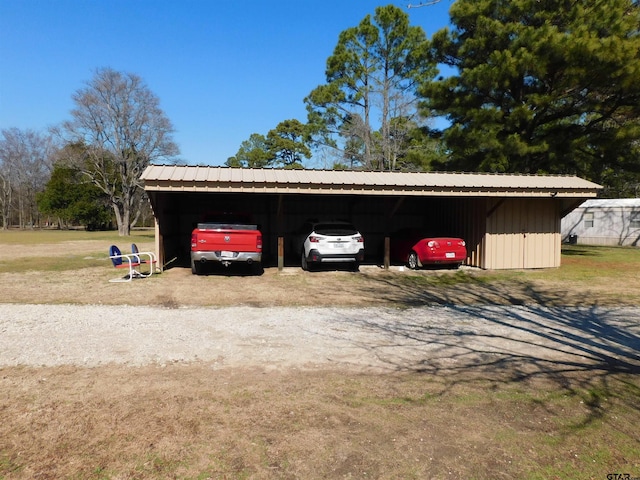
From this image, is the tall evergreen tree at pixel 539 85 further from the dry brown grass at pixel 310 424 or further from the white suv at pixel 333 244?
the dry brown grass at pixel 310 424

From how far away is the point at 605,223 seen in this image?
973 inches

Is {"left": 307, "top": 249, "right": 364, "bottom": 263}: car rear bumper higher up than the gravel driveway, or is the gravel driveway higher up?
{"left": 307, "top": 249, "right": 364, "bottom": 263}: car rear bumper

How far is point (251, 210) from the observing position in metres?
17.7

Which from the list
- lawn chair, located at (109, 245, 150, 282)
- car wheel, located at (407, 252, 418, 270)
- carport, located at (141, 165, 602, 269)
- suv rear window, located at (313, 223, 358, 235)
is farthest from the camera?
car wheel, located at (407, 252, 418, 270)

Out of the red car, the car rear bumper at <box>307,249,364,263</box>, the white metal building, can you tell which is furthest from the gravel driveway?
the white metal building

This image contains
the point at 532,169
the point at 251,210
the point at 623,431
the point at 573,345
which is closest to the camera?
the point at 623,431

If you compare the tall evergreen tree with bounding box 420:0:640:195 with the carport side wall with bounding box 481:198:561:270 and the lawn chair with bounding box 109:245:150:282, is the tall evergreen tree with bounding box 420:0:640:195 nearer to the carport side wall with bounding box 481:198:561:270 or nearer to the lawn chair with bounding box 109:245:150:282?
the carport side wall with bounding box 481:198:561:270

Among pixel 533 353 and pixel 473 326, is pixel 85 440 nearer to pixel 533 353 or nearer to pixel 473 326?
pixel 533 353

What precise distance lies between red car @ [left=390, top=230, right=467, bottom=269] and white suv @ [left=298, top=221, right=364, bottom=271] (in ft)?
7.75

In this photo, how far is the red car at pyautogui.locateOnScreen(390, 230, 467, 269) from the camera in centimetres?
1327

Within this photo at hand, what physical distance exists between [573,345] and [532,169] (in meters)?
16.2

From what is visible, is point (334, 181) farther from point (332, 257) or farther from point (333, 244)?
point (332, 257)

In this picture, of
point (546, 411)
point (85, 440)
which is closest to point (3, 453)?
point (85, 440)

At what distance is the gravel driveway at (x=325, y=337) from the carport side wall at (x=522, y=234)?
19.8 feet
